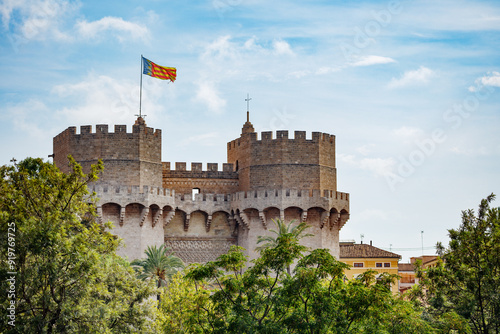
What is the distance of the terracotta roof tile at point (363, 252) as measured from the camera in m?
76.6

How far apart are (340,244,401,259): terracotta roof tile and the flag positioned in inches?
1092

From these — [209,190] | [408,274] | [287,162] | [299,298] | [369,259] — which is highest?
[287,162]

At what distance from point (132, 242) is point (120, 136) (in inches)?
273

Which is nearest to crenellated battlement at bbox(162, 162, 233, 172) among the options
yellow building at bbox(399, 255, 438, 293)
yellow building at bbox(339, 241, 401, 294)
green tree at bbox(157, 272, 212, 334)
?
green tree at bbox(157, 272, 212, 334)

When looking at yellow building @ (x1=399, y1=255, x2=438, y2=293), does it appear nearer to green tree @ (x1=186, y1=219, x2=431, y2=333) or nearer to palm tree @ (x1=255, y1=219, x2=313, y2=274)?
palm tree @ (x1=255, y1=219, x2=313, y2=274)

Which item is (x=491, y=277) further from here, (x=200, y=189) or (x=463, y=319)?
→ (x=200, y=189)

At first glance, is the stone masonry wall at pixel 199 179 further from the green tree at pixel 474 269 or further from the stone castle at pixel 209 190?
the green tree at pixel 474 269

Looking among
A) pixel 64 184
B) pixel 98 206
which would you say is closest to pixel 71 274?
pixel 64 184

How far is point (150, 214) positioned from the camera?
54000mm

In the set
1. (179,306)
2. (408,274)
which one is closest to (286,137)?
(179,306)

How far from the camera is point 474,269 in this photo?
30.9m

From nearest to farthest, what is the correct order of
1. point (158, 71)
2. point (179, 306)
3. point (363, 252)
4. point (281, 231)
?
point (179, 306) < point (281, 231) < point (158, 71) < point (363, 252)

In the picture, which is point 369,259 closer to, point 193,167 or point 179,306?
point 193,167

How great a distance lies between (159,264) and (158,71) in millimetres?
13936
